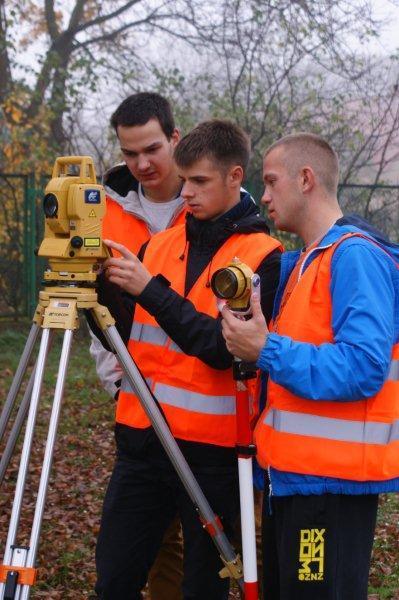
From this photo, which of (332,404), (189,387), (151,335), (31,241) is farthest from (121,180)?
(31,241)

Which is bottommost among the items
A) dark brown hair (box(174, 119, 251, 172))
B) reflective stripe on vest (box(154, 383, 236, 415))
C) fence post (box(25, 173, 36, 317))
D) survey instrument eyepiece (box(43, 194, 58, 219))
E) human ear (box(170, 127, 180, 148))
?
reflective stripe on vest (box(154, 383, 236, 415))

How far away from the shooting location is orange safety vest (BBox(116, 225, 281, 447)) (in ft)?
9.67

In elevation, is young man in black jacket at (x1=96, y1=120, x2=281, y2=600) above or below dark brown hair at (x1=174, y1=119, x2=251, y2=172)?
below

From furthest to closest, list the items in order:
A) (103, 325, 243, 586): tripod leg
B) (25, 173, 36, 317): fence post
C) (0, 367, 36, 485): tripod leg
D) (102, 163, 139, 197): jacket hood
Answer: (25, 173, 36, 317): fence post
(102, 163, 139, 197): jacket hood
(0, 367, 36, 485): tripod leg
(103, 325, 243, 586): tripod leg

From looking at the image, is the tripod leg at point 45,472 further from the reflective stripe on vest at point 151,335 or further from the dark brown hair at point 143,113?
the dark brown hair at point 143,113

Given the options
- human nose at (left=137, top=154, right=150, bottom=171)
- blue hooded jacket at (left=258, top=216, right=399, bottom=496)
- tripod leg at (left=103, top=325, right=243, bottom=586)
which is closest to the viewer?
blue hooded jacket at (left=258, top=216, right=399, bottom=496)

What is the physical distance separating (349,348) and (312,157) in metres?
0.66

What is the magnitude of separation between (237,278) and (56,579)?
108 inches

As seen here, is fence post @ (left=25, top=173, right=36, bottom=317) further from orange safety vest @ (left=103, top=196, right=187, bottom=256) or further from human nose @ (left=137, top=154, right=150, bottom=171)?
human nose @ (left=137, top=154, right=150, bottom=171)

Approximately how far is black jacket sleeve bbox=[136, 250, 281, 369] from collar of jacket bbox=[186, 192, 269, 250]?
0.92 feet

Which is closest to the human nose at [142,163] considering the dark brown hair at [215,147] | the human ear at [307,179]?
the dark brown hair at [215,147]

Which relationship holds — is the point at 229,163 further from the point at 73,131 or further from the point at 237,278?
the point at 73,131

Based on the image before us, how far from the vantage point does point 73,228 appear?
278 cm

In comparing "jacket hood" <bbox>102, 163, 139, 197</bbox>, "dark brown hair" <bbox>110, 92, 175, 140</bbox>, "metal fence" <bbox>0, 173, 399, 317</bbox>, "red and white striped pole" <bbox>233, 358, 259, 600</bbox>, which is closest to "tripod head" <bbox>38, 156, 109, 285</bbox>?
"red and white striped pole" <bbox>233, 358, 259, 600</bbox>
